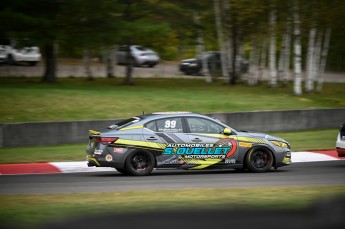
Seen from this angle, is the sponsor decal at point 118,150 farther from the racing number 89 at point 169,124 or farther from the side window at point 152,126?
the racing number 89 at point 169,124

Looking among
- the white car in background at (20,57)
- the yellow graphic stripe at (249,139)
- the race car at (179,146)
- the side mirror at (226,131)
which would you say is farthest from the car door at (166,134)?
the white car in background at (20,57)

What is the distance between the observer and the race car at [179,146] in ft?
45.1

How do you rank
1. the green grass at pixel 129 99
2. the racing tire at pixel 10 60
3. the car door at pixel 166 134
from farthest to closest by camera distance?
the racing tire at pixel 10 60 → the green grass at pixel 129 99 → the car door at pixel 166 134

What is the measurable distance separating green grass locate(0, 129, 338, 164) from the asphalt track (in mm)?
2654

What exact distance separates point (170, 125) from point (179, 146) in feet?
1.63

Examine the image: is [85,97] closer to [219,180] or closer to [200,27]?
[200,27]

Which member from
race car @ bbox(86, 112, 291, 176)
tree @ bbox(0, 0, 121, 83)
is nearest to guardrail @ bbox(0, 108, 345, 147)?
race car @ bbox(86, 112, 291, 176)

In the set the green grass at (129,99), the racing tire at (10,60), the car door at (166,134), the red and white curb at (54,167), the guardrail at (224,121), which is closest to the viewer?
the car door at (166,134)

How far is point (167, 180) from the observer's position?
1327 centimetres

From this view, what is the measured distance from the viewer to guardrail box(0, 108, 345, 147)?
62.3 feet

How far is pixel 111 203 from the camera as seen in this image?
33.0 feet

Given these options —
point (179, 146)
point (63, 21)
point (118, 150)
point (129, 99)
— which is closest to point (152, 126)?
point (179, 146)

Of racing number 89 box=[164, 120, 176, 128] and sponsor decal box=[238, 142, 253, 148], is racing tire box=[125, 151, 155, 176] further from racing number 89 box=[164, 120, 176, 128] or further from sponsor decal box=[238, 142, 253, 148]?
sponsor decal box=[238, 142, 253, 148]

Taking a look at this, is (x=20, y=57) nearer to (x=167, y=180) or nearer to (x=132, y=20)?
(x=132, y=20)
